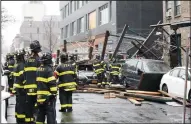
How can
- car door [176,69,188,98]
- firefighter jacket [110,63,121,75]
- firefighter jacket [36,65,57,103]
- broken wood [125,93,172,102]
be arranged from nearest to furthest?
firefighter jacket [36,65,57,103] → car door [176,69,188,98] → broken wood [125,93,172,102] → firefighter jacket [110,63,121,75]

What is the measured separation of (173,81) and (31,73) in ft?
23.5

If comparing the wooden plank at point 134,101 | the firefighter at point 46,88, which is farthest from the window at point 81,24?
the firefighter at point 46,88

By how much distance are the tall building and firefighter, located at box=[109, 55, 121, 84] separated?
5228 inches

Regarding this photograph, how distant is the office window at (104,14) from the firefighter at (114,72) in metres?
21.4

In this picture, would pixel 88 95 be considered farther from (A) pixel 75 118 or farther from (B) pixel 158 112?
(A) pixel 75 118

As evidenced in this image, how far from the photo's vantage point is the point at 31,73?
811cm

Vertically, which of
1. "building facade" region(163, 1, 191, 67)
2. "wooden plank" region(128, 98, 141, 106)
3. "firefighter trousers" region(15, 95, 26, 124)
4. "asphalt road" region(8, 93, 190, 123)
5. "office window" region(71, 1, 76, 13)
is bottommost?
"asphalt road" region(8, 93, 190, 123)

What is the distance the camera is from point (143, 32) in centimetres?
3841

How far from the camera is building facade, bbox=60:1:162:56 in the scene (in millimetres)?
37625

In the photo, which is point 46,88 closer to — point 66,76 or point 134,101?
point 66,76

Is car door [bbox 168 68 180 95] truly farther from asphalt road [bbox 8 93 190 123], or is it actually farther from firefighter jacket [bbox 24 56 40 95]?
firefighter jacket [bbox 24 56 40 95]

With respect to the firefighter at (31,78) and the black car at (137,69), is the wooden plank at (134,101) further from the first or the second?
the firefighter at (31,78)

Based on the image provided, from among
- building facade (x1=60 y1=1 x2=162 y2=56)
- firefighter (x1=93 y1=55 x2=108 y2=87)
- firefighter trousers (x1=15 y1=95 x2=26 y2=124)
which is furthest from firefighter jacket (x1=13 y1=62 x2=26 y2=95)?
building facade (x1=60 y1=1 x2=162 y2=56)

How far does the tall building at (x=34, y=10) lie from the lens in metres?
150
